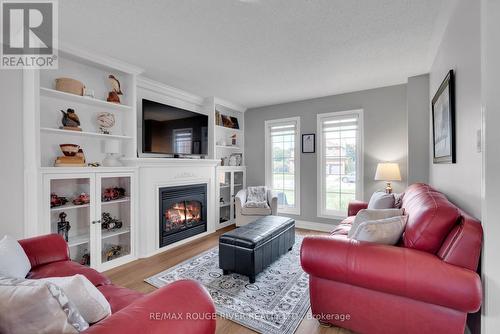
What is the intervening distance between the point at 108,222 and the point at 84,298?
2247 millimetres

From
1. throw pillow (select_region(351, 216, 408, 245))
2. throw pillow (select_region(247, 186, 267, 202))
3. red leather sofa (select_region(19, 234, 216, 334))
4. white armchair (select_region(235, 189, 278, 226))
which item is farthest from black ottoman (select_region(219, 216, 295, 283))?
throw pillow (select_region(247, 186, 267, 202))

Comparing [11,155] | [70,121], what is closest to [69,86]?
[70,121]

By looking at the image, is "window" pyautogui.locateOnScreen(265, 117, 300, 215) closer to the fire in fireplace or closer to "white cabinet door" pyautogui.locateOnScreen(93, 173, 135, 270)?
the fire in fireplace

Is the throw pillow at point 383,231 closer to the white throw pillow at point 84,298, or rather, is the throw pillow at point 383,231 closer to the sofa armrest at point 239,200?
the white throw pillow at point 84,298

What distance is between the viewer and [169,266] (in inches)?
112

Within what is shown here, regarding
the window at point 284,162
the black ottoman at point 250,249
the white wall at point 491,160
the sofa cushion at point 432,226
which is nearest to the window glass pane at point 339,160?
the window at point 284,162

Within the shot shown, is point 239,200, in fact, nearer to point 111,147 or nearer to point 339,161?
point 339,161

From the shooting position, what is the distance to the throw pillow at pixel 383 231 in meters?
1.63

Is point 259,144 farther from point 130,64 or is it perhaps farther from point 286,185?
point 130,64

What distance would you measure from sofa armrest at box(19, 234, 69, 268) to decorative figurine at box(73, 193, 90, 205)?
773mm

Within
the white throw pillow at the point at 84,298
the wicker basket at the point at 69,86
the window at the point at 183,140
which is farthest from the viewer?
the window at the point at 183,140

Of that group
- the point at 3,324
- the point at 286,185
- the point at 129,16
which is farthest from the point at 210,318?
the point at 286,185

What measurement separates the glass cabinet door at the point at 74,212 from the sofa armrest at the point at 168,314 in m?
2.07

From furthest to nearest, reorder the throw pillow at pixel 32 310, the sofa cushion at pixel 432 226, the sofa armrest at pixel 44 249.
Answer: the sofa armrest at pixel 44 249 → the sofa cushion at pixel 432 226 → the throw pillow at pixel 32 310
